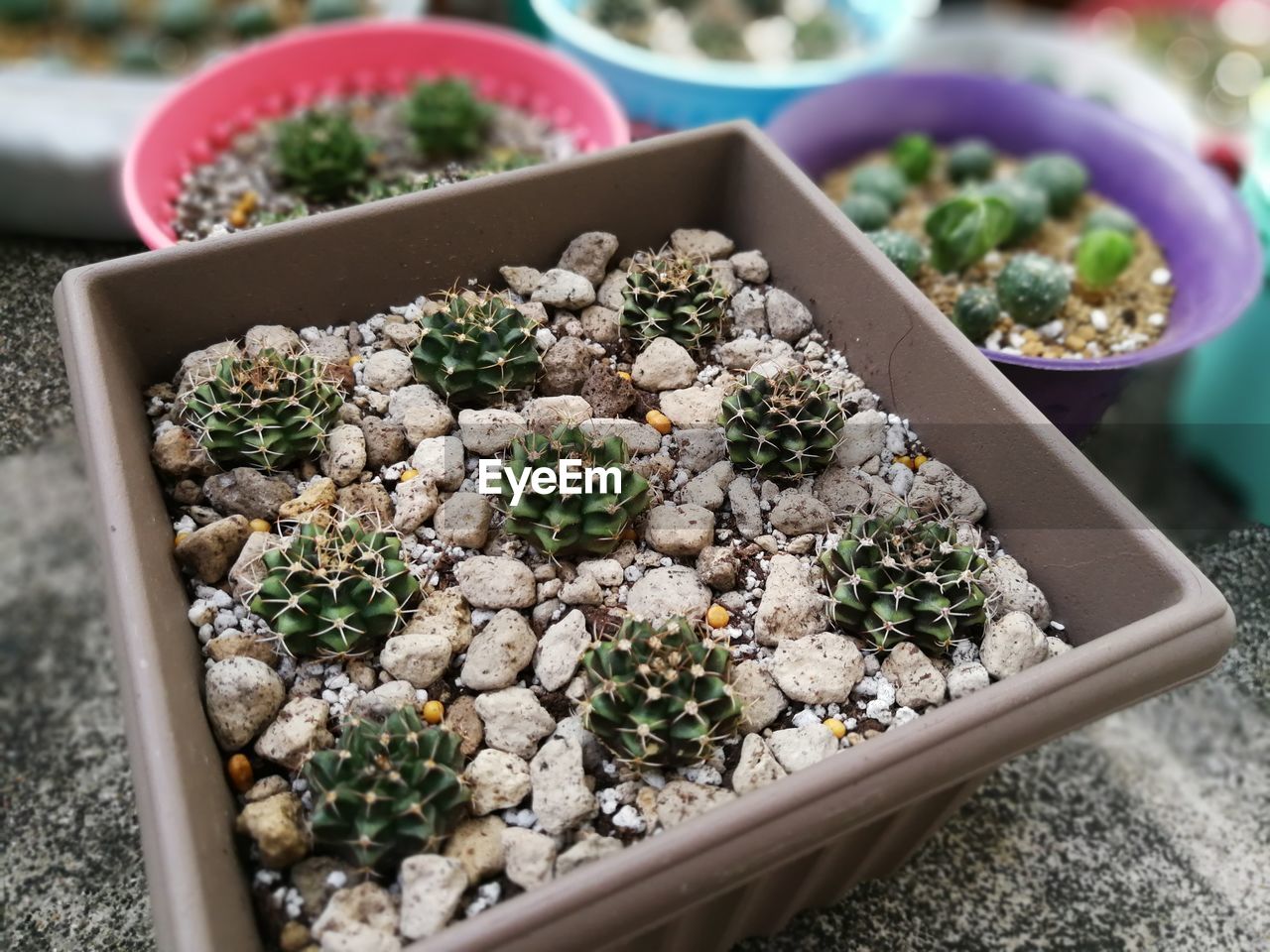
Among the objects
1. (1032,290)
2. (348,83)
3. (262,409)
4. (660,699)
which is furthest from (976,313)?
(348,83)

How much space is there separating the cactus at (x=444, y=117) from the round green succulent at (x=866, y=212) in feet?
2.34

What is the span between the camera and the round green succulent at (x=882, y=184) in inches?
80.6

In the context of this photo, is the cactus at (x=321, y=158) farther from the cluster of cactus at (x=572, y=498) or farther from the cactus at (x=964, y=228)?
the cactus at (x=964, y=228)

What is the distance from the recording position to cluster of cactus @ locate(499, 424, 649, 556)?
1265 millimetres

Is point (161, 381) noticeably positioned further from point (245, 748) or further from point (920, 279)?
point (920, 279)

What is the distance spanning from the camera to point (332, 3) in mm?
2484

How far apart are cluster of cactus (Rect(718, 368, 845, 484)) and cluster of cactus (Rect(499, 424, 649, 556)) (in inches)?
6.0

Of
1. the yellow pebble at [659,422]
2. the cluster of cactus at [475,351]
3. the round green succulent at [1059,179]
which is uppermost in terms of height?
the round green succulent at [1059,179]

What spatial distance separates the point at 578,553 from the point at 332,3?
5.82ft

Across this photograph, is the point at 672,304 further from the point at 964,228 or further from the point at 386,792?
the point at 386,792

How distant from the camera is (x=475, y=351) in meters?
1.41

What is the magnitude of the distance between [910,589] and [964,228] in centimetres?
83

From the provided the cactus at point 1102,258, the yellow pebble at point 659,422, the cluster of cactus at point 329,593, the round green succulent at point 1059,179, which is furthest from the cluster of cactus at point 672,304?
the round green succulent at point 1059,179

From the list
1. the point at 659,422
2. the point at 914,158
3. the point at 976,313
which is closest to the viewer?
the point at 659,422
